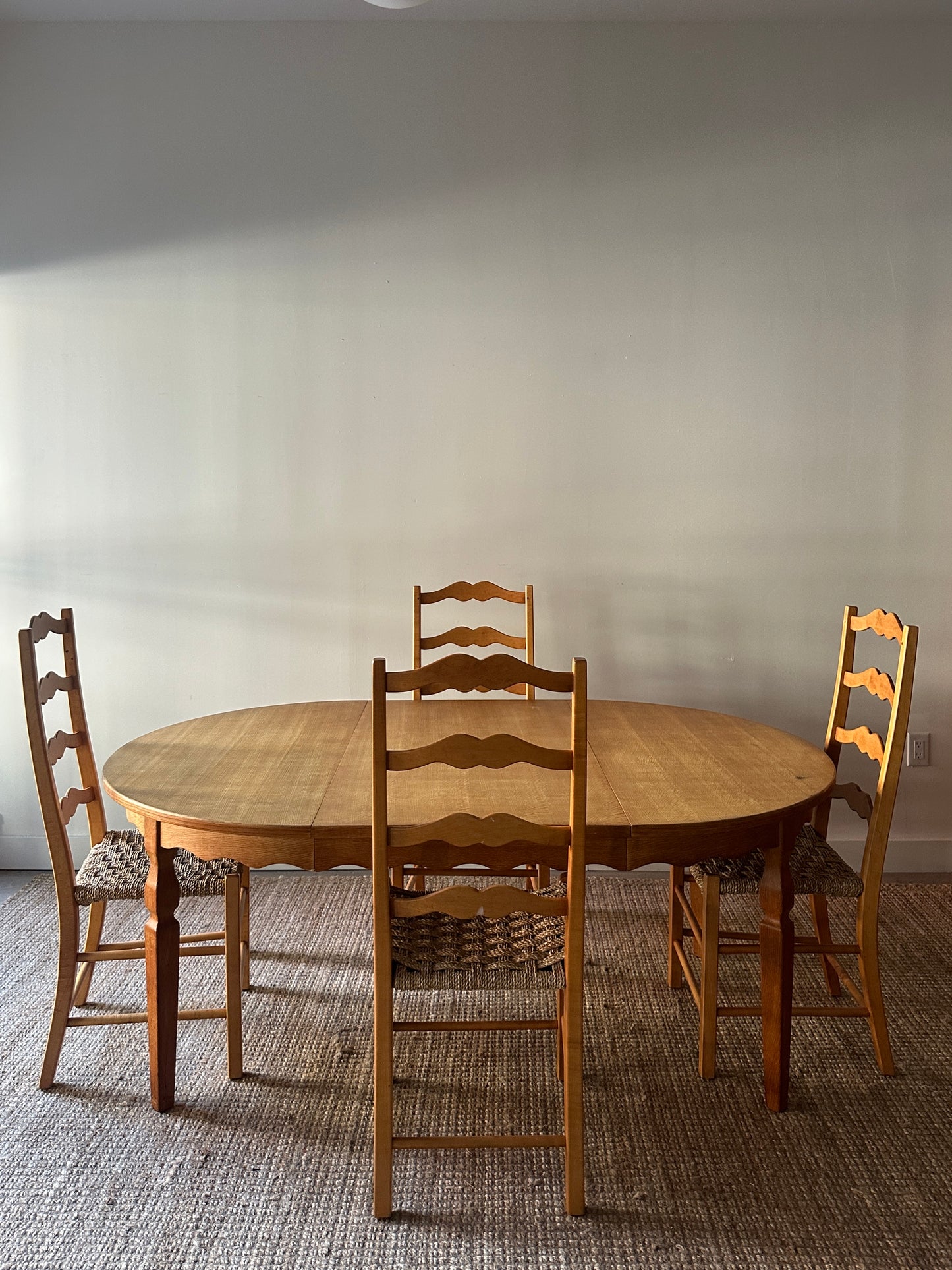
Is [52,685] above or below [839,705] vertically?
above

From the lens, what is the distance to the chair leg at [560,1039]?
6.45 feet

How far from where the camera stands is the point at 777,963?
2105 millimetres

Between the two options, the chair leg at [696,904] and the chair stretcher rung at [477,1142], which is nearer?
the chair stretcher rung at [477,1142]

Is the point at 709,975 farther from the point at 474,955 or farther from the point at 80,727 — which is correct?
the point at 80,727

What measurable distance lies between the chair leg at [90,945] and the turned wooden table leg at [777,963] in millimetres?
1569

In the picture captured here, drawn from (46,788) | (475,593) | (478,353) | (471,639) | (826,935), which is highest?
(478,353)

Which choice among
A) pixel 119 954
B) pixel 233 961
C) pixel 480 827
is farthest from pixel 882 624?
pixel 119 954

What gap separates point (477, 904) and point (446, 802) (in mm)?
252

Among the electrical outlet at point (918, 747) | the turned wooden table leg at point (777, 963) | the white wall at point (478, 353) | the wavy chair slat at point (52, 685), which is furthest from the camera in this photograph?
the electrical outlet at point (918, 747)

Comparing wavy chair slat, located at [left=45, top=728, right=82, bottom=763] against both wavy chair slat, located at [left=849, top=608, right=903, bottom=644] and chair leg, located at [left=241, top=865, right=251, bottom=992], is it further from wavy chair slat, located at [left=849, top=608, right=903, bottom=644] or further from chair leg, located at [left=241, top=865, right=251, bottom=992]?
wavy chair slat, located at [left=849, top=608, right=903, bottom=644]

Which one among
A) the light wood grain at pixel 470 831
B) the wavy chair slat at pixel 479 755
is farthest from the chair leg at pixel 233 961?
the wavy chair slat at pixel 479 755

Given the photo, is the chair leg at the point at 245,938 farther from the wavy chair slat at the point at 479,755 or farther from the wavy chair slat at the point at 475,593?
the wavy chair slat at the point at 479,755

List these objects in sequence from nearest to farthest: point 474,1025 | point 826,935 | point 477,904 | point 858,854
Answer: point 477,904 → point 474,1025 → point 826,935 → point 858,854

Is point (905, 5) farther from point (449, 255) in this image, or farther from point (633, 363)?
point (449, 255)
